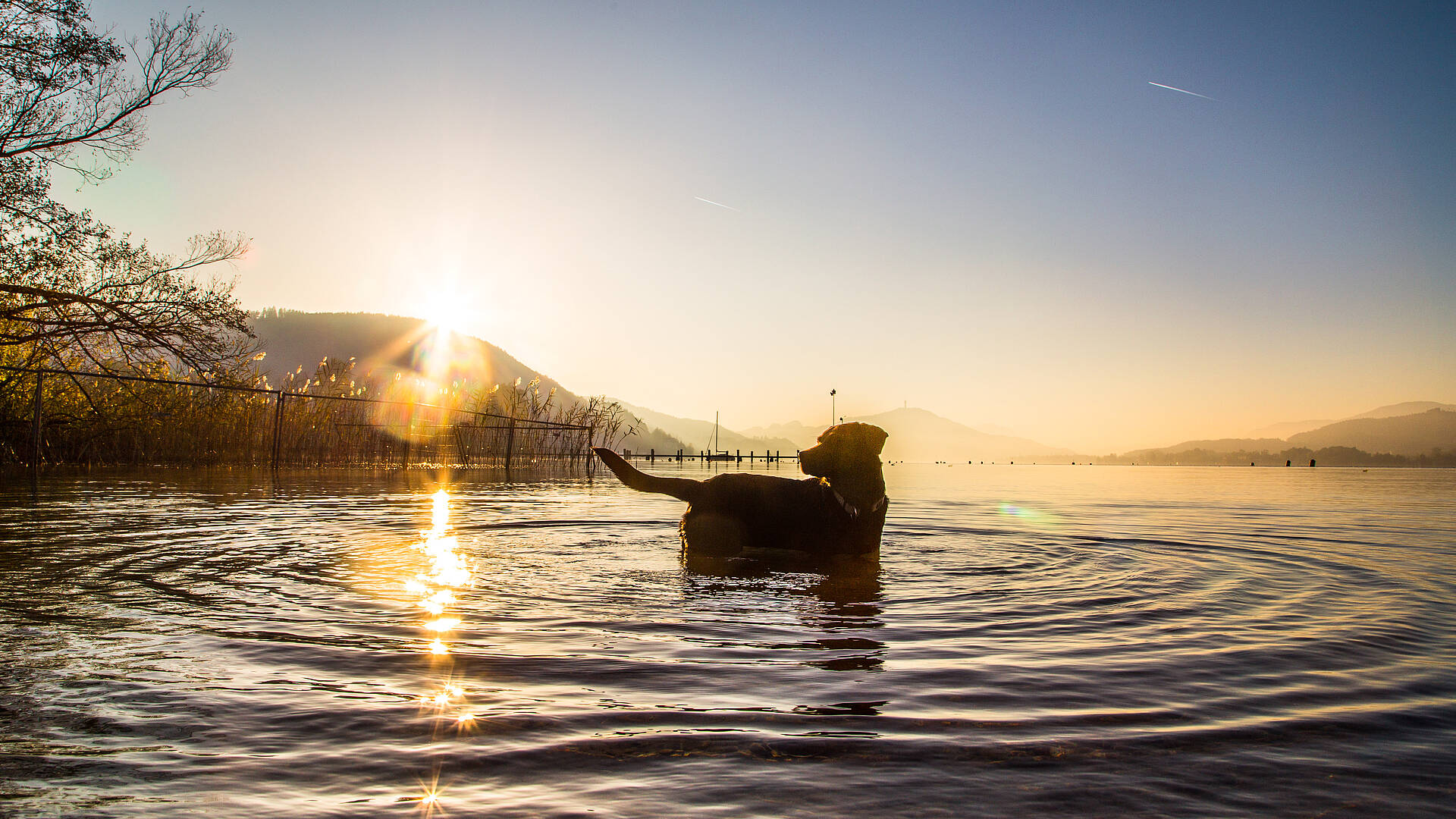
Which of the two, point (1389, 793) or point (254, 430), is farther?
point (254, 430)

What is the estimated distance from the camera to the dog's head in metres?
6.62

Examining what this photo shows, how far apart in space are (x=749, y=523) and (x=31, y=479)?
587 inches

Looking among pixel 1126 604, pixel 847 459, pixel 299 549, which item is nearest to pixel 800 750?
pixel 1126 604

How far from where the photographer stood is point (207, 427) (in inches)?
921

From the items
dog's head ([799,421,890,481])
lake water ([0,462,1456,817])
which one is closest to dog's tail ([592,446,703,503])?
lake water ([0,462,1456,817])

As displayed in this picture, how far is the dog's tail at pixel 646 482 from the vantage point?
6.46m

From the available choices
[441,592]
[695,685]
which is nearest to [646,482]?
[441,592]

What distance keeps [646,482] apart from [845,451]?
1.75 meters

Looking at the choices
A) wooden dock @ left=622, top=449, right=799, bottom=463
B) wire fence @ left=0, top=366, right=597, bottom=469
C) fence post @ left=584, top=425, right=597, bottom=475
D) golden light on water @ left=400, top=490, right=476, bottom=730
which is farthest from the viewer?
wooden dock @ left=622, top=449, right=799, bottom=463

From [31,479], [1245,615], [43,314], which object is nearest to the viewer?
[1245,615]

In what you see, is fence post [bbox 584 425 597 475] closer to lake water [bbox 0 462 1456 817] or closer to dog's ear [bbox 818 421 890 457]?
dog's ear [bbox 818 421 890 457]

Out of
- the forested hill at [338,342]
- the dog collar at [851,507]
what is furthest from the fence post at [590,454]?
the forested hill at [338,342]

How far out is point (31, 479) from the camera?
1434 centimetres

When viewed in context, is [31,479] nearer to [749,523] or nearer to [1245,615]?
[749,523]
